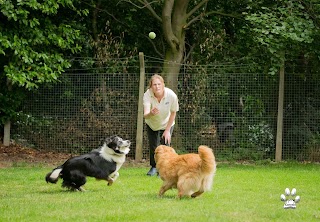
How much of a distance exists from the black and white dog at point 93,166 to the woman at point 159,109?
109cm

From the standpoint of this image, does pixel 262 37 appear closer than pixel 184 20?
Yes

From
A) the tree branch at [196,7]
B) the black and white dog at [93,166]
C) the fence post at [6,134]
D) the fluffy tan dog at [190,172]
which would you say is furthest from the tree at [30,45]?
the fluffy tan dog at [190,172]

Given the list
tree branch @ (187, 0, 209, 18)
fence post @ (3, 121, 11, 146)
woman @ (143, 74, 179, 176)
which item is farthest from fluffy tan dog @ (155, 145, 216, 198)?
tree branch @ (187, 0, 209, 18)

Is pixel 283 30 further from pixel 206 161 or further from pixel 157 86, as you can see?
pixel 206 161

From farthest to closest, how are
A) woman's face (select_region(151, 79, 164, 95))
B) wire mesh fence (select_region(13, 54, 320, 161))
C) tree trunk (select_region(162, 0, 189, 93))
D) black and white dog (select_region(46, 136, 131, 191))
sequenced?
tree trunk (select_region(162, 0, 189, 93))
wire mesh fence (select_region(13, 54, 320, 161))
woman's face (select_region(151, 79, 164, 95))
black and white dog (select_region(46, 136, 131, 191))

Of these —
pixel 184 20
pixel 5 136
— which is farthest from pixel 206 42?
pixel 5 136

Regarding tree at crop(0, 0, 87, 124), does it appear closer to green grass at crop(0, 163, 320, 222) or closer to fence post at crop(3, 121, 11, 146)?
fence post at crop(3, 121, 11, 146)

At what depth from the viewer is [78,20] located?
16.6 metres

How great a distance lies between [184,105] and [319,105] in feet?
9.09

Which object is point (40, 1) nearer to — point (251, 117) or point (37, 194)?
point (251, 117)

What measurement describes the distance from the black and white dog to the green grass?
0.18m

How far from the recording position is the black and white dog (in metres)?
9.42

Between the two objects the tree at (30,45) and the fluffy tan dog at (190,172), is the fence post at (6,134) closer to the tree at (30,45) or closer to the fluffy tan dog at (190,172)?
the tree at (30,45)

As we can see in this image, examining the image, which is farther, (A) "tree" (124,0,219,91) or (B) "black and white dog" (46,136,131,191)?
(A) "tree" (124,0,219,91)
